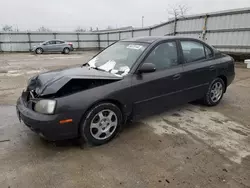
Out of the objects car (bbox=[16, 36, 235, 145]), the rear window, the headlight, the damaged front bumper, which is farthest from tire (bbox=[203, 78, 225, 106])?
the headlight

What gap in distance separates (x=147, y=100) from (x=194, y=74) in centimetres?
120

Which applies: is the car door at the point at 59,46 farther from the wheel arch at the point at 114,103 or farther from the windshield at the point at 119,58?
the wheel arch at the point at 114,103

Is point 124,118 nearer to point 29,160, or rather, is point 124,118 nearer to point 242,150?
point 29,160

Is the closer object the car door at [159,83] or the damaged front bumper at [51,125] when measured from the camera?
the damaged front bumper at [51,125]

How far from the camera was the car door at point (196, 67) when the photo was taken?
381 cm

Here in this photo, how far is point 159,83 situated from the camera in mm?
3365

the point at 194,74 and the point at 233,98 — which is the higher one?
the point at 194,74

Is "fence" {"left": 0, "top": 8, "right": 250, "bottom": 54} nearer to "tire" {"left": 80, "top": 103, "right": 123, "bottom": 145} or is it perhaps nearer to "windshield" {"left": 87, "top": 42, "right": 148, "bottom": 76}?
"windshield" {"left": 87, "top": 42, "right": 148, "bottom": 76}

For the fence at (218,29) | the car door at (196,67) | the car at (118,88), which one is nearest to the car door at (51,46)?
the fence at (218,29)

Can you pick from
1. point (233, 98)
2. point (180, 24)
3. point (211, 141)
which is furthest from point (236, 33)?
point (211, 141)

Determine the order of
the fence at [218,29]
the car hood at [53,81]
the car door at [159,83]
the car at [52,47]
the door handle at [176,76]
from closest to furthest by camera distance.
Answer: the car hood at [53,81], the car door at [159,83], the door handle at [176,76], the fence at [218,29], the car at [52,47]

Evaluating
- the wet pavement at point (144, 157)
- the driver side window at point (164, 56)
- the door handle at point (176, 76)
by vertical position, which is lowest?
the wet pavement at point (144, 157)

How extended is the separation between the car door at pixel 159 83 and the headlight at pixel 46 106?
1171 millimetres

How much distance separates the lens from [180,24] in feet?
42.4
